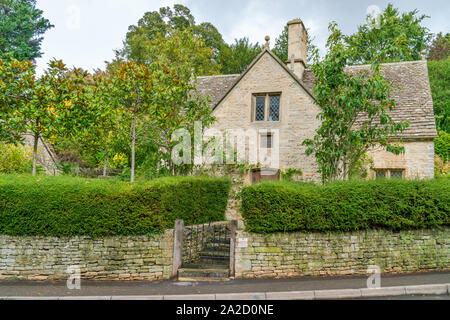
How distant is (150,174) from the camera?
13.6m

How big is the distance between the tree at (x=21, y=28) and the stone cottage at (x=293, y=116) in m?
27.8

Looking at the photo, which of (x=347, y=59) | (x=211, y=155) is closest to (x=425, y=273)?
(x=347, y=59)

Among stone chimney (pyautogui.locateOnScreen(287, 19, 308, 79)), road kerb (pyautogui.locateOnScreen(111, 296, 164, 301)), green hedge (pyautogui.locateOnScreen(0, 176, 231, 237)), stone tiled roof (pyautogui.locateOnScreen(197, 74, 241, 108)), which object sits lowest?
road kerb (pyautogui.locateOnScreen(111, 296, 164, 301))

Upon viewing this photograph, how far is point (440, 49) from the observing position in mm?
37969

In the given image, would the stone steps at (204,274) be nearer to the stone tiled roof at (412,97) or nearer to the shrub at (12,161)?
the shrub at (12,161)

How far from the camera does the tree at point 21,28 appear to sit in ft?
113

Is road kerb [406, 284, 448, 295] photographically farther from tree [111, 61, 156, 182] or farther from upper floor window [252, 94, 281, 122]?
upper floor window [252, 94, 281, 122]

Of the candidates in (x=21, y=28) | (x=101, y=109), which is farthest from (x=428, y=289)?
(x=21, y=28)

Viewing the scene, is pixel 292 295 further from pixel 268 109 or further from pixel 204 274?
pixel 268 109

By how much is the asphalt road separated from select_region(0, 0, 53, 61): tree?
32.5 metres

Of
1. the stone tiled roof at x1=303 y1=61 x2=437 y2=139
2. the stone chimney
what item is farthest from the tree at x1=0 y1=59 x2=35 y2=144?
the stone tiled roof at x1=303 y1=61 x2=437 y2=139

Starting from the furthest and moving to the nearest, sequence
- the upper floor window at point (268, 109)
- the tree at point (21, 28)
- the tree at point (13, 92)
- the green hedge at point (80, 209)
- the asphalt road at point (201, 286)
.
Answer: the tree at point (21, 28)
the upper floor window at point (268, 109)
the tree at point (13, 92)
the green hedge at point (80, 209)
the asphalt road at point (201, 286)

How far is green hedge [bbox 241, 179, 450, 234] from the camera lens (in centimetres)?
944

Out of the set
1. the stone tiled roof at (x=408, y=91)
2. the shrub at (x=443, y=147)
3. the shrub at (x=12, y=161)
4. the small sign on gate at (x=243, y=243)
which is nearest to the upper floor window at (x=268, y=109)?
the stone tiled roof at (x=408, y=91)
